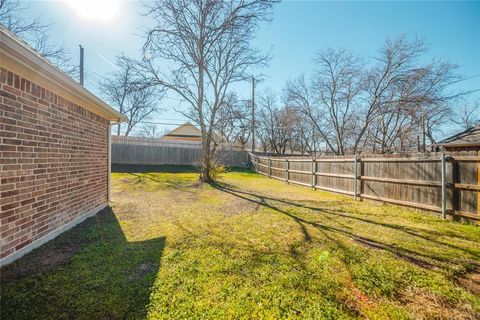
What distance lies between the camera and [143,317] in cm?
185

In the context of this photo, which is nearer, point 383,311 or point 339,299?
point 383,311

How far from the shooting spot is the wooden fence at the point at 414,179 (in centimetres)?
473

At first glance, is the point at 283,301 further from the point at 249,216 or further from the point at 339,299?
the point at 249,216

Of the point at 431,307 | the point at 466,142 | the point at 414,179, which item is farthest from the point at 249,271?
the point at 466,142

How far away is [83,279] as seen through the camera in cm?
241

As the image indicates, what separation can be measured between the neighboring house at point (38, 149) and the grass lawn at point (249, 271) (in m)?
0.36

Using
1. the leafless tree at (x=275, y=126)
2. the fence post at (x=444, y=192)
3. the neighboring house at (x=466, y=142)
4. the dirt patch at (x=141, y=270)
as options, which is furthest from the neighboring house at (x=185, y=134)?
the dirt patch at (x=141, y=270)

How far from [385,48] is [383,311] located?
702 inches

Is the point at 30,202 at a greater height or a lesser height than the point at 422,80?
lesser

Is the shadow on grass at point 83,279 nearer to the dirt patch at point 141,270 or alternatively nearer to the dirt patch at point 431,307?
the dirt patch at point 141,270

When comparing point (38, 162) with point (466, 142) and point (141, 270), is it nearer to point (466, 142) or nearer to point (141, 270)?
point (141, 270)

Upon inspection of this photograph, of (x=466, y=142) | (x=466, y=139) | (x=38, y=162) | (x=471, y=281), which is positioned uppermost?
(x=466, y=139)

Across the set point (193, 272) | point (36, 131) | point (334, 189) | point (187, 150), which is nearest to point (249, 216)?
point (193, 272)

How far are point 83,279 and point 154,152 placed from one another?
16.1 m
